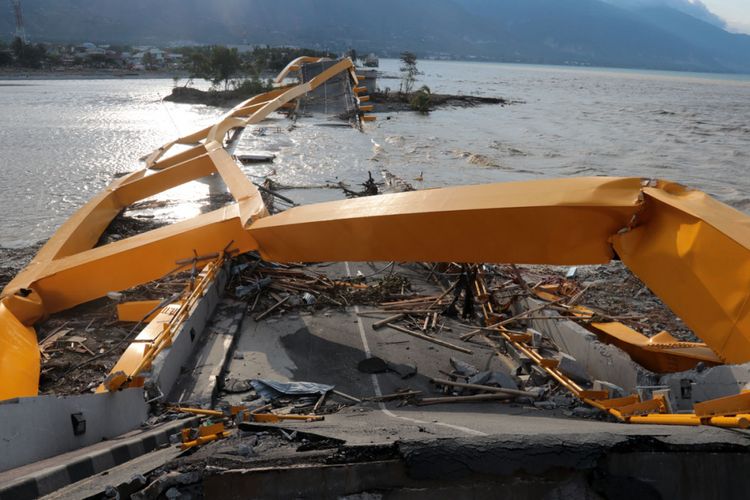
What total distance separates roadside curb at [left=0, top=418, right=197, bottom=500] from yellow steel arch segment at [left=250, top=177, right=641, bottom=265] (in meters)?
2.13

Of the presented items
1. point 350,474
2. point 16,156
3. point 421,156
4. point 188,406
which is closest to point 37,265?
point 188,406

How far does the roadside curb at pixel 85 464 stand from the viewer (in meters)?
2.92

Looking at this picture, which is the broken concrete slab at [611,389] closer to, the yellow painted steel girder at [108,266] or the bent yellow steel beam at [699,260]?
the bent yellow steel beam at [699,260]

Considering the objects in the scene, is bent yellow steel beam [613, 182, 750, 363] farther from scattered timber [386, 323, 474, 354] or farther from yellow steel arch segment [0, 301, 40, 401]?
yellow steel arch segment [0, 301, 40, 401]

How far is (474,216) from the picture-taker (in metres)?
4.65

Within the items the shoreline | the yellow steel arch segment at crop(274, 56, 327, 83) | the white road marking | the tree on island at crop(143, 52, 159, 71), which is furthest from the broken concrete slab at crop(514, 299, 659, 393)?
the tree on island at crop(143, 52, 159, 71)

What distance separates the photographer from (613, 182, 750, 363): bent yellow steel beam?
3.47 meters

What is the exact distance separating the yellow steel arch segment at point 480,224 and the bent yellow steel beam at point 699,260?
0.69 feet

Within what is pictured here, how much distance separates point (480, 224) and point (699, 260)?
1.58 meters

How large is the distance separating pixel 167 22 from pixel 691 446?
195m

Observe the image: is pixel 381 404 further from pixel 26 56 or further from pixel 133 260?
pixel 26 56

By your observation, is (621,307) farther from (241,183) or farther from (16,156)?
(16,156)

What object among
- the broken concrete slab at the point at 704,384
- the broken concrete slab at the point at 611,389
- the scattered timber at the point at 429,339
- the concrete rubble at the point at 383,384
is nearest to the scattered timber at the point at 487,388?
the concrete rubble at the point at 383,384

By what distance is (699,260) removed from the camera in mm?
3658
